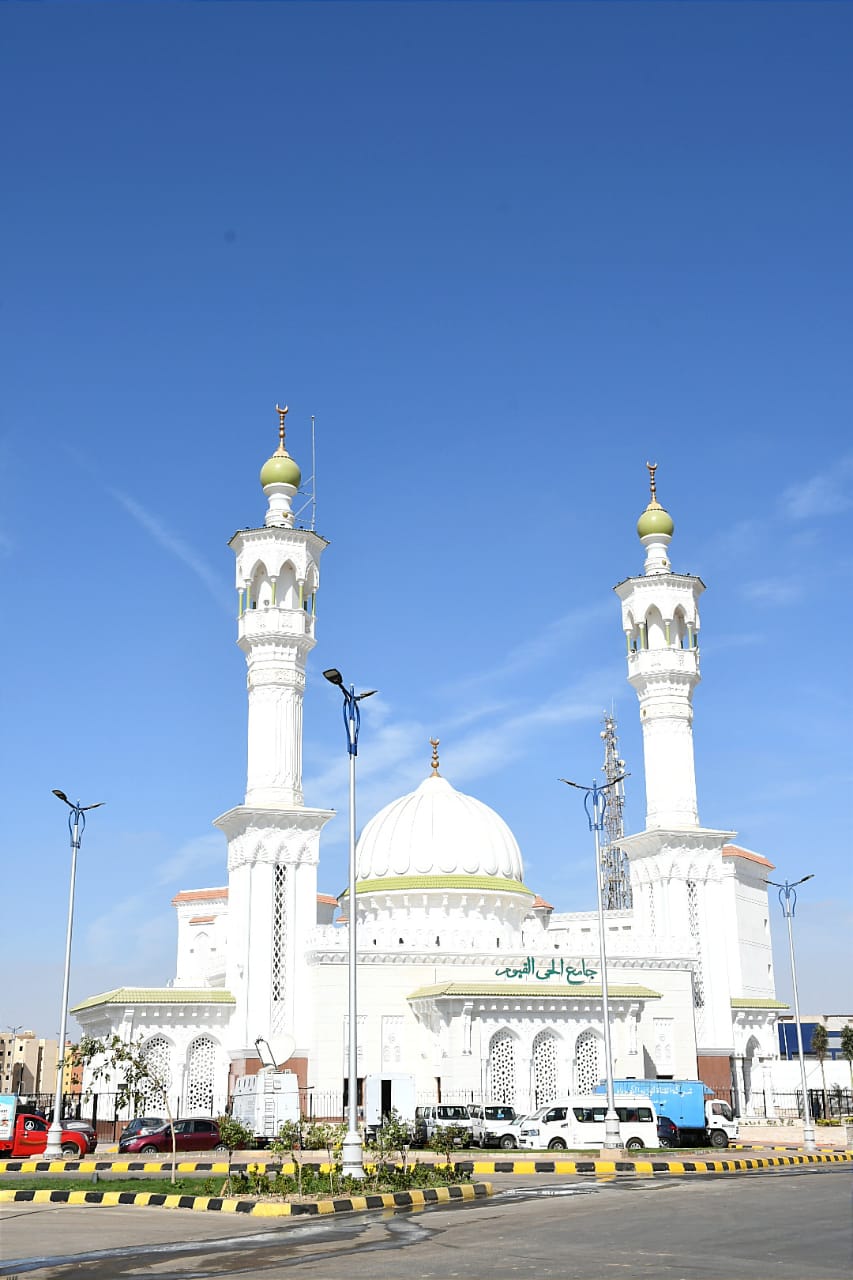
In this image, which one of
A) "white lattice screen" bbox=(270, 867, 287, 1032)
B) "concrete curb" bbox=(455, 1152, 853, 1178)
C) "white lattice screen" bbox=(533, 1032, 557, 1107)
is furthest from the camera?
"white lattice screen" bbox=(533, 1032, 557, 1107)

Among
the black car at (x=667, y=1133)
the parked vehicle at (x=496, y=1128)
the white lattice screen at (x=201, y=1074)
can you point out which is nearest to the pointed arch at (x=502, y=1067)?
the parked vehicle at (x=496, y=1128)

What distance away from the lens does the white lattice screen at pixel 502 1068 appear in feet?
151

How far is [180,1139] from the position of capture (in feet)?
119

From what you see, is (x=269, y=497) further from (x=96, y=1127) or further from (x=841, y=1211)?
(x=841, y=1211)

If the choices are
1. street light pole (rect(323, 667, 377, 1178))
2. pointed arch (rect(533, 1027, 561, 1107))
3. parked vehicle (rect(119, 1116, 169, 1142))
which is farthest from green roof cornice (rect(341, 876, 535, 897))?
street light pole (rect(323, 667, 377, 1178))

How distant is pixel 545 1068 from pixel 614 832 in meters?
58.6

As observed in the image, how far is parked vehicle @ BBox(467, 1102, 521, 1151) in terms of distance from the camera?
1463 inches

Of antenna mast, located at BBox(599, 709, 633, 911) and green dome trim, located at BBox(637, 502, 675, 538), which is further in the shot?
antenna mast, located at BBox(599, 709, 633, 911)

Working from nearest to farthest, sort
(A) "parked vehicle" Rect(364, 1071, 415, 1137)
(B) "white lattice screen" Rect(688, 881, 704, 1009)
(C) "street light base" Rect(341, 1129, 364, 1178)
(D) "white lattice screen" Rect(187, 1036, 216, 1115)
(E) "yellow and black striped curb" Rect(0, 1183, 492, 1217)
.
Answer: (E) "yellow and black striped curb" Rect(0, 1183, 492, 1217), (C) "street light base" Rect(341, 1129, 364, 1178), (A) "parked vehicle" Rect(364, 1071, 415, 1137), (D) "white lattice screen" Rect(187, 1036, 216, 1115), (B) "white lattice screen" Rect(688, 881, 704, 1009)

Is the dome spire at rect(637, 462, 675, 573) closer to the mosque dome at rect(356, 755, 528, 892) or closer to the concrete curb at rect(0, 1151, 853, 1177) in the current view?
the mosque dome at rect(356, 755, 528, 892)

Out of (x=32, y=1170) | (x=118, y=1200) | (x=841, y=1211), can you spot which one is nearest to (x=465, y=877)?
(x=32, y=1170)

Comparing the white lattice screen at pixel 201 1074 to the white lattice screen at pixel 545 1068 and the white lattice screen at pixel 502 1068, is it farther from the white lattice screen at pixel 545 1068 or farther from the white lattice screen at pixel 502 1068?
the white lattice screen at pixel 545 1068

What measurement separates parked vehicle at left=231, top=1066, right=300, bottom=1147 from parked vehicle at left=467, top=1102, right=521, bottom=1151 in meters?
5.47

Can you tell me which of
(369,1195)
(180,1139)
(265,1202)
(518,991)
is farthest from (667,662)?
(265,1202)
